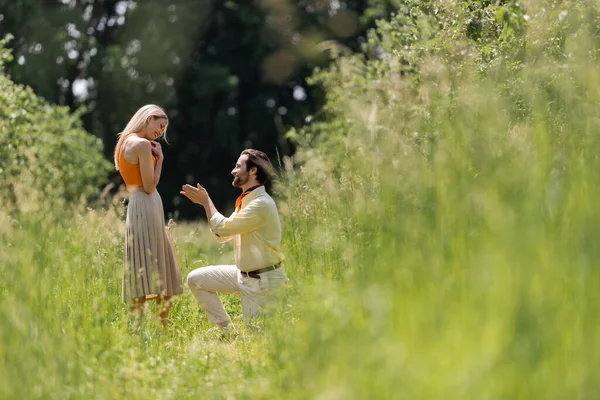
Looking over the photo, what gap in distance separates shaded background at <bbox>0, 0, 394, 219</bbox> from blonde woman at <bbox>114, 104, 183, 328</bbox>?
24.1 meters

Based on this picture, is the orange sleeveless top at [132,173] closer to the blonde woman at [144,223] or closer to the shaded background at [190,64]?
the blonde woman at [144,223]

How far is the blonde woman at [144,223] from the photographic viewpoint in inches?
249

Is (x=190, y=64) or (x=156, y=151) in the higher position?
(x=190, y=64)

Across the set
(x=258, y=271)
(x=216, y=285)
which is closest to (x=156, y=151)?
(x=216, y=285)

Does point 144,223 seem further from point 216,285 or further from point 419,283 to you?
point 419,283

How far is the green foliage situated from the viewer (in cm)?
1275

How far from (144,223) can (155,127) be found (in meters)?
0.70

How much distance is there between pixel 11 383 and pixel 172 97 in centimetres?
2932

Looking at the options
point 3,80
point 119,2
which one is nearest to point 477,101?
point 3,80

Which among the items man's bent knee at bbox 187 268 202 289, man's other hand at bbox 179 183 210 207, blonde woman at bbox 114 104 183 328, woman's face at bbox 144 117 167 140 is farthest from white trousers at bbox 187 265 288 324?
woman's face at bbox 144 117 167 140

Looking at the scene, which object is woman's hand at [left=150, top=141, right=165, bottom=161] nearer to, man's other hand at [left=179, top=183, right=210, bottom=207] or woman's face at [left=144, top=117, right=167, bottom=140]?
woman's face at [left=144, top=117, right=167, bottom=140]

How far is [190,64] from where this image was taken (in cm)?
3356

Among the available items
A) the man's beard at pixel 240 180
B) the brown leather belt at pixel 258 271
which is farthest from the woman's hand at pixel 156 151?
the brown leather belt at pixel 258 271

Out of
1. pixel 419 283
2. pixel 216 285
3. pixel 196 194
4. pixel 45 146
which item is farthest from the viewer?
pixel 45 146
